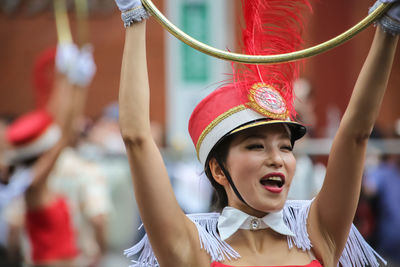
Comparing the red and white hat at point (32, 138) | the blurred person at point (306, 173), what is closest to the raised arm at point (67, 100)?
the red and white hat at point (32, 138)

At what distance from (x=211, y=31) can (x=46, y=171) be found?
2815mm

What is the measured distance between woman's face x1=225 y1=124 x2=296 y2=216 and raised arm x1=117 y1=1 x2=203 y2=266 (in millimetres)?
270

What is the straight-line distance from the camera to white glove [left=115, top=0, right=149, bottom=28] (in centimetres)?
220

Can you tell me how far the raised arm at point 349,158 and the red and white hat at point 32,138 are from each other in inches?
127

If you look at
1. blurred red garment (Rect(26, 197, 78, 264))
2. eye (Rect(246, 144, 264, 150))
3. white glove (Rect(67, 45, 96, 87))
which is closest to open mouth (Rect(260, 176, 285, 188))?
eye (Rect(246, 144, 264, 150))

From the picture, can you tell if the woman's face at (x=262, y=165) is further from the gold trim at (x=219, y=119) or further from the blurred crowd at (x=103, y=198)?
the blurred crowd at (x=103, y=198)

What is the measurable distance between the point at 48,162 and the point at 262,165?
3.04 metres

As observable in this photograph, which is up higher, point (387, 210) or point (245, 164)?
point (245, 164)

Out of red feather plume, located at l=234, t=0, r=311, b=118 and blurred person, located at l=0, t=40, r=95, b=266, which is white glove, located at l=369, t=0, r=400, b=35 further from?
blurred person, located at l=0, t=40, r=95, b=266

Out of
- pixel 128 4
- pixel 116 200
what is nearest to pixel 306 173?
pixel 116 200

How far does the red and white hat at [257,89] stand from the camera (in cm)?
235

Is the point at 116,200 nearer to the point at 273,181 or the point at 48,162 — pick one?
the point at 48,162

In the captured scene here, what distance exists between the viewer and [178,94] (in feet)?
23.8

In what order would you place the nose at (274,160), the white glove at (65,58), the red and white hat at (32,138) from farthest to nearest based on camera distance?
the red and white hat at (32,138)
the white glove at (65,58)
the nose at (274,160)
